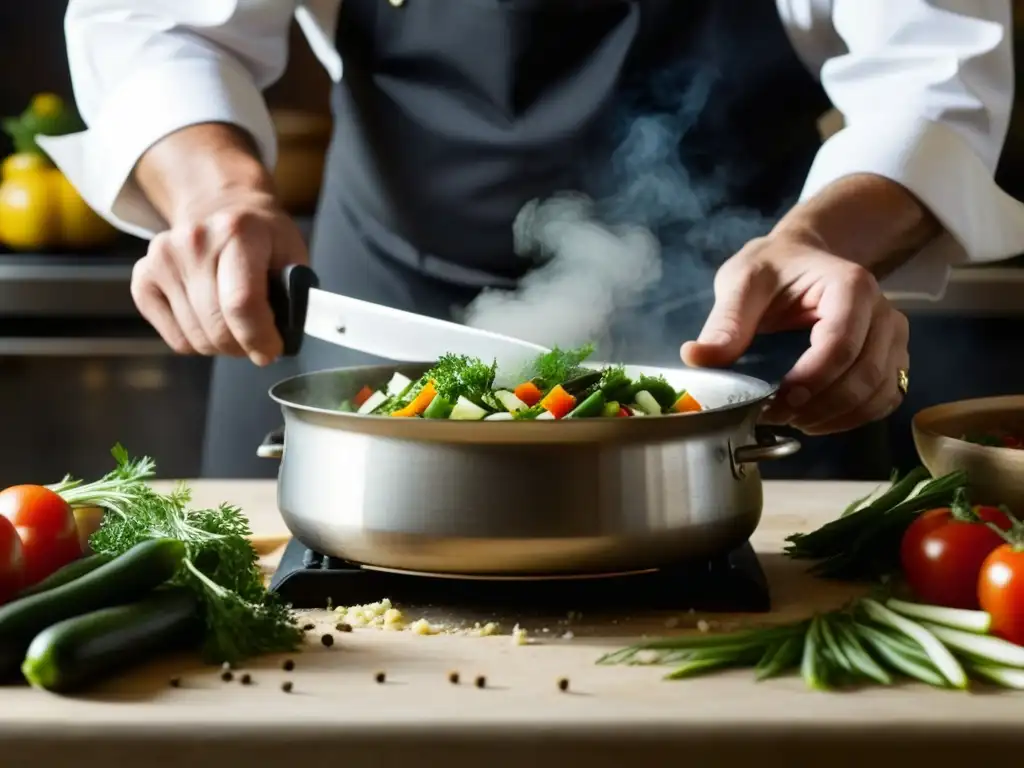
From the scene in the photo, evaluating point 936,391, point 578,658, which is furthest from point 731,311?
point 936,391

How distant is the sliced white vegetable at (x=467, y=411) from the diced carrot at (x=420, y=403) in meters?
0.03

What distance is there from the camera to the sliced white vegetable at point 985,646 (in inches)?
41.6

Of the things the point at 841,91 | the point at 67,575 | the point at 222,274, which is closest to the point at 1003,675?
the point at 67,575

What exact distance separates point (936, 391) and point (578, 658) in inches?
78.9

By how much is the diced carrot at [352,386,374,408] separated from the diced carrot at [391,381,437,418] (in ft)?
0.43

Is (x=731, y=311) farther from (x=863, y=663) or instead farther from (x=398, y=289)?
(x=398, y=289)

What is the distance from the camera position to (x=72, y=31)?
6.42 ft

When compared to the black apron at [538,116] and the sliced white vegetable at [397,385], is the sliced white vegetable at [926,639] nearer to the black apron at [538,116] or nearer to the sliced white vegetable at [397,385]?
the sliced white vegetable at [397,385]

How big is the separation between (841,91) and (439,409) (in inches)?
34.1

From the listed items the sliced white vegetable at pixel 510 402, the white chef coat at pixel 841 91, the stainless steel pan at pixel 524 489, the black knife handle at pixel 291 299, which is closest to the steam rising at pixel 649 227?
the white chef coat at pixel 841 91

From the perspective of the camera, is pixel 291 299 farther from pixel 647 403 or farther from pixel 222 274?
pixel 647 403

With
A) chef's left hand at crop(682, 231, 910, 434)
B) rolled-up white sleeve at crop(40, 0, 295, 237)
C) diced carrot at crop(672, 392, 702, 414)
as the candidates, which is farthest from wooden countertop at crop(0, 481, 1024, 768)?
rolled-up white sleeve at crop(40, 0, 295, 237)

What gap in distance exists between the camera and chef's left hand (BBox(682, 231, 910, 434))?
56.9 inches

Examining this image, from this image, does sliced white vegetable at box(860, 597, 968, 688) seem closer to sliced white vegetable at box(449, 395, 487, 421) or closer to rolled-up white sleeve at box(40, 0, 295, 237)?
sliced white vegetable at box(449, 395, 487, 421)
